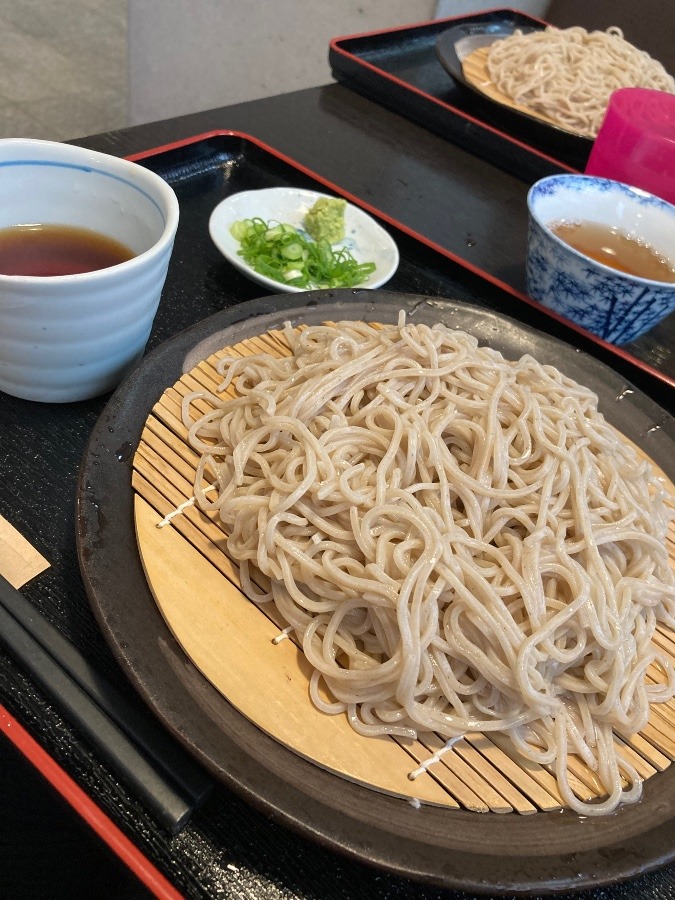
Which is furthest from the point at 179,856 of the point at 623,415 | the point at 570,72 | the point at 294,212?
the point at 570,72

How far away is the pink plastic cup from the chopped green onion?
1174 millimetres

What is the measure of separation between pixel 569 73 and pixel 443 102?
23.1 inches

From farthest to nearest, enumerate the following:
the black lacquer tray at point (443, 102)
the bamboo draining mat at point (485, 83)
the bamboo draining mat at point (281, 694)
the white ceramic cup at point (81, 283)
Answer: the bamboo draining mat at point (485, 83) < the black lacquer tray at point (443, 102) < the white ceramic cup at point (81, 283) < the bamboo draining mat at point (281, 694)

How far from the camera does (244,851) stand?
3.19 feet

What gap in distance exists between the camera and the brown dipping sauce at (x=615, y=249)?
2.11 metres

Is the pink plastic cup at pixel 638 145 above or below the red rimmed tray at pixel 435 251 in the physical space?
above

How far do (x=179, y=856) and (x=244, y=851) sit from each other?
9cm

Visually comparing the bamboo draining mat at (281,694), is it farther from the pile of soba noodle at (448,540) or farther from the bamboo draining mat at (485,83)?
the bamboo draining mat at (485,83)

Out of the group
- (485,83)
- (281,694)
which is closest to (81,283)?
(281,694)

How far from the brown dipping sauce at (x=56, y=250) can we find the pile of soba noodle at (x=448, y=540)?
0.35 meters

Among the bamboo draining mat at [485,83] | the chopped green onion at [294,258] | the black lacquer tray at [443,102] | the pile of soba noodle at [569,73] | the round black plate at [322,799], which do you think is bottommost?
the chopped green onion at [294,258]

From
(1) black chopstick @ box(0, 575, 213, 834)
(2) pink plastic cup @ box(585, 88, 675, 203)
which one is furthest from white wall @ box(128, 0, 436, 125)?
(1) black chopstick @ box(0, 575, 213, 834)

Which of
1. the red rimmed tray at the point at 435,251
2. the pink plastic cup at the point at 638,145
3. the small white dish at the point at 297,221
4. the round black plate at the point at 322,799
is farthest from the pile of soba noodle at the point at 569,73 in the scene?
the round black plate at the point at 322,799

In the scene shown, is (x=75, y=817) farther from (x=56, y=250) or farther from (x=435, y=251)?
(x=435, y=251)
